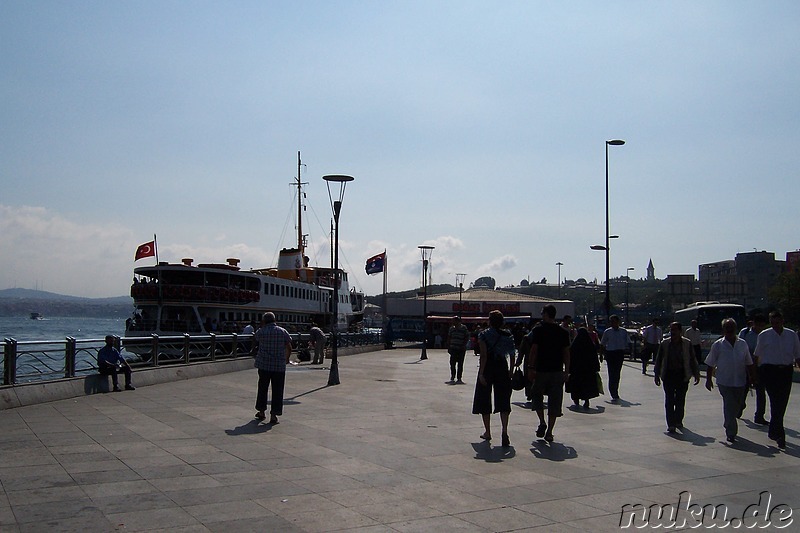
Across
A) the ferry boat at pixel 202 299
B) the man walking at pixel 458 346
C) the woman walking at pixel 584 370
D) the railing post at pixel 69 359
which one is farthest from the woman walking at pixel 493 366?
the ferry boat at pixel 202 299

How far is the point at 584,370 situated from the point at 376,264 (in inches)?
1639

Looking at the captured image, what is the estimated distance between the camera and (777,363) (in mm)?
10156

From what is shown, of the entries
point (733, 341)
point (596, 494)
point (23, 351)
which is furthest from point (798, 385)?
point (23, 351)

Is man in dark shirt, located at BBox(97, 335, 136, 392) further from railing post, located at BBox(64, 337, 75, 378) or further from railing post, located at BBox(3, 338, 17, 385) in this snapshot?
railing post, located at BBox(3, 338, 17, 385)

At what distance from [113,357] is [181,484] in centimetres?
826

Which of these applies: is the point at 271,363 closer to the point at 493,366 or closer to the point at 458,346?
the point at 493,366

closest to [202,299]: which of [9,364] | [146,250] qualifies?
[146,250]

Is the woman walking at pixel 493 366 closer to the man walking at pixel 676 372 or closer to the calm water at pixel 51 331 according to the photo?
the man walking at pixel 676 372

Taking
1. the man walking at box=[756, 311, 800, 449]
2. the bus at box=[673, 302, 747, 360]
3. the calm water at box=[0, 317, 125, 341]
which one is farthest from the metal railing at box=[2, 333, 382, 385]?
the bus at box=[673, 302, 747, 360]

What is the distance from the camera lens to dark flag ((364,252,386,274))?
54.7m

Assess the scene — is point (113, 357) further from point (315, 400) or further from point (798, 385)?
point (798, 385)

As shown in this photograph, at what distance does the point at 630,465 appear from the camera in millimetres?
8398

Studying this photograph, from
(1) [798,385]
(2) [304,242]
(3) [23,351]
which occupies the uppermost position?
(2) [304,242]

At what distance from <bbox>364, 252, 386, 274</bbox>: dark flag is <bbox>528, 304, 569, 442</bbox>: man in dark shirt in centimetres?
4458
